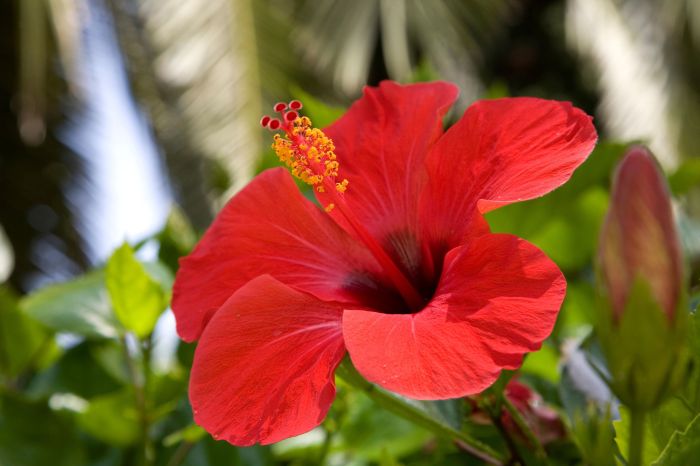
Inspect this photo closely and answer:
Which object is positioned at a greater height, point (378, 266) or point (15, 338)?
point (378, 266)

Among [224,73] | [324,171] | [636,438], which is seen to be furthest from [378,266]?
[224,73]

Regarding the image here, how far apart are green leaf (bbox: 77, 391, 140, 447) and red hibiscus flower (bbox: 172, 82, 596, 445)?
0.18m

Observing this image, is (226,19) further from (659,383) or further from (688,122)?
(659,383)

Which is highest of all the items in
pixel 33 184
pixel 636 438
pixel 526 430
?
pixel 636 438

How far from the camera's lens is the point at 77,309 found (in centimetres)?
75

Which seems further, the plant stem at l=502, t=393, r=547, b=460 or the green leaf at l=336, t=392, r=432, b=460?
the green leaf at l=336, t=392, r=432, b=460

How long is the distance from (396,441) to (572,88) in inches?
359

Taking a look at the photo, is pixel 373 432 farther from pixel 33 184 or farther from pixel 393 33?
pixel 33 184

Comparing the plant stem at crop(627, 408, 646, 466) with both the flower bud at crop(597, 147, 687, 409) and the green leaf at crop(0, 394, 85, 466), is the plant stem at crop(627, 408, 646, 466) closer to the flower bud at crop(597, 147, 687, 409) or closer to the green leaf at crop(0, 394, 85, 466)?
the flower bud at crop(597, 147, 687, 409)

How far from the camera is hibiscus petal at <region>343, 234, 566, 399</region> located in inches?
16.0

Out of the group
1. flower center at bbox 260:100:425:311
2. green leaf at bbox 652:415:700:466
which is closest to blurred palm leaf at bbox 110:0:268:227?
flower center at bbox 260:100:425:311

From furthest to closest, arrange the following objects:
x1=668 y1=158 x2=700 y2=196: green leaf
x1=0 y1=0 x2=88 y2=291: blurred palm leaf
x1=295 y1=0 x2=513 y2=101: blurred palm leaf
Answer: x1=0 y1=0 x2=88 y2=291: blurred palm leaf
x1=295 y1=0 x2=513 y2=101: blurred palm leaf
x1=668 y1=158 x2=700 y2=196: green leaf

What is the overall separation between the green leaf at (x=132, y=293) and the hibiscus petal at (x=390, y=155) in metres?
0.18

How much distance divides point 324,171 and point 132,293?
0.21 metres
